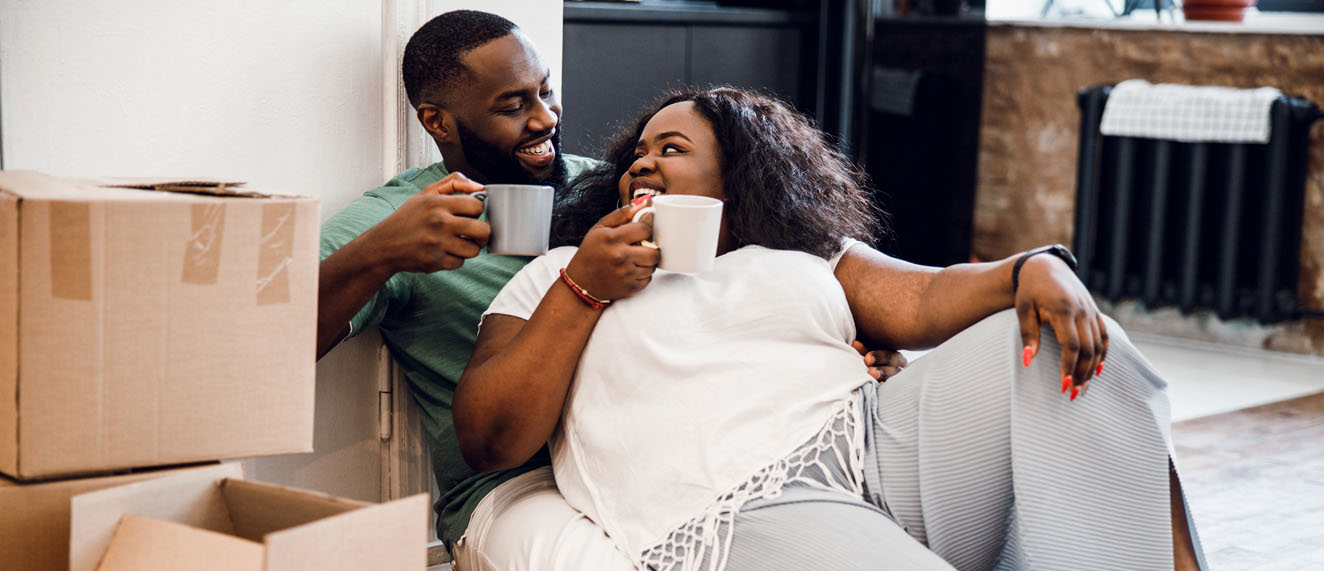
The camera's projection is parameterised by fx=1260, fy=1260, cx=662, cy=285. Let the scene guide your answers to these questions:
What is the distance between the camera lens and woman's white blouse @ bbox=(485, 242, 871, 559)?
53.7 inches

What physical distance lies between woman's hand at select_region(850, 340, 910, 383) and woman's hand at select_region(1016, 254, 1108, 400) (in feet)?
0.66

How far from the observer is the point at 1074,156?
4379 mm

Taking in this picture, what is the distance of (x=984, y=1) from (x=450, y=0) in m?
2.96

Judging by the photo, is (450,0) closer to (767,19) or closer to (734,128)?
(734,128)

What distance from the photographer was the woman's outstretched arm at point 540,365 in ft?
4.53

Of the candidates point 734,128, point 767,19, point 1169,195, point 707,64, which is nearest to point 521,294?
point 734,128

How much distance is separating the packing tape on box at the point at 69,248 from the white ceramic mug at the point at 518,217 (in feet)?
1.37

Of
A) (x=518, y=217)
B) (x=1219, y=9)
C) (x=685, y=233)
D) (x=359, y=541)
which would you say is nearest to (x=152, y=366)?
(x=359, y=541)

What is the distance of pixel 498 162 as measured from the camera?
5.90 feet

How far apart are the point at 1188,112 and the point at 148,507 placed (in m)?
3.56

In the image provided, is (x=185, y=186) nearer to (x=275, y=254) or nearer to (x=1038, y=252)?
(x=275, y=254)

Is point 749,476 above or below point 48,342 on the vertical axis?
below

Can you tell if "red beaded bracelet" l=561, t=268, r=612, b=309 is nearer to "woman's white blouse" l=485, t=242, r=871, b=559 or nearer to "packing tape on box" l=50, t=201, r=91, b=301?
"woman's white blouse" l=485, t=242, r=871, b=559

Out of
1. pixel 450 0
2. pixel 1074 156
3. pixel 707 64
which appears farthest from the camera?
pixel 1074 156
